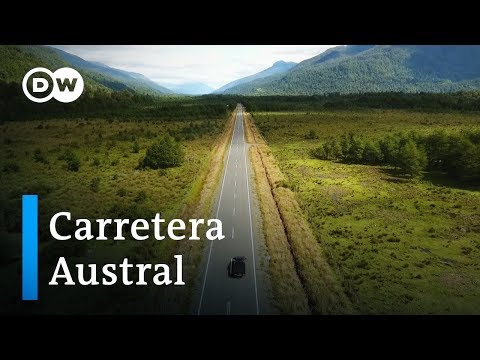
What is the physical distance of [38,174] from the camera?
36.2 metres

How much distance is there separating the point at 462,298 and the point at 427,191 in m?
18.8

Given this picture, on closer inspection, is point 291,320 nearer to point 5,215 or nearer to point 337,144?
point 5,215

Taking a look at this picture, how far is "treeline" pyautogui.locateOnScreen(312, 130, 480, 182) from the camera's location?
38.4 metres

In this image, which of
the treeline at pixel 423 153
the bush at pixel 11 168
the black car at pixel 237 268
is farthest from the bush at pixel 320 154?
the black car at pixel 237 268

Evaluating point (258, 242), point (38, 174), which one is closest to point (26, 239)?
point (258, 242)

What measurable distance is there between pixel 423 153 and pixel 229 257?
1115 inches

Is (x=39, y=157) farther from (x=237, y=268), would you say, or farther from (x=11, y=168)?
(x=237, y=268)

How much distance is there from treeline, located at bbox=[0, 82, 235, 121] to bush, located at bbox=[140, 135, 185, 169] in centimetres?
1191

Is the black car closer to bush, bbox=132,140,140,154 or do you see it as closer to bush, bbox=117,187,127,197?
bush, bbox=117,187,127,197

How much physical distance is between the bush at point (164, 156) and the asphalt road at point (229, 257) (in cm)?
612

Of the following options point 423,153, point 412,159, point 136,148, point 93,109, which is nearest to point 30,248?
point 136,148

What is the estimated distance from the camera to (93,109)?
6606 cm

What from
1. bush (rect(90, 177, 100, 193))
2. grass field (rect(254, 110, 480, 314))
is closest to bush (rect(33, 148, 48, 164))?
bush (rect(90, 177, 100, 193))

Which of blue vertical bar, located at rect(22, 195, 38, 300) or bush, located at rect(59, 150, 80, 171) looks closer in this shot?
blue vertical bar, located at rect(22, 195, 38, 300)
